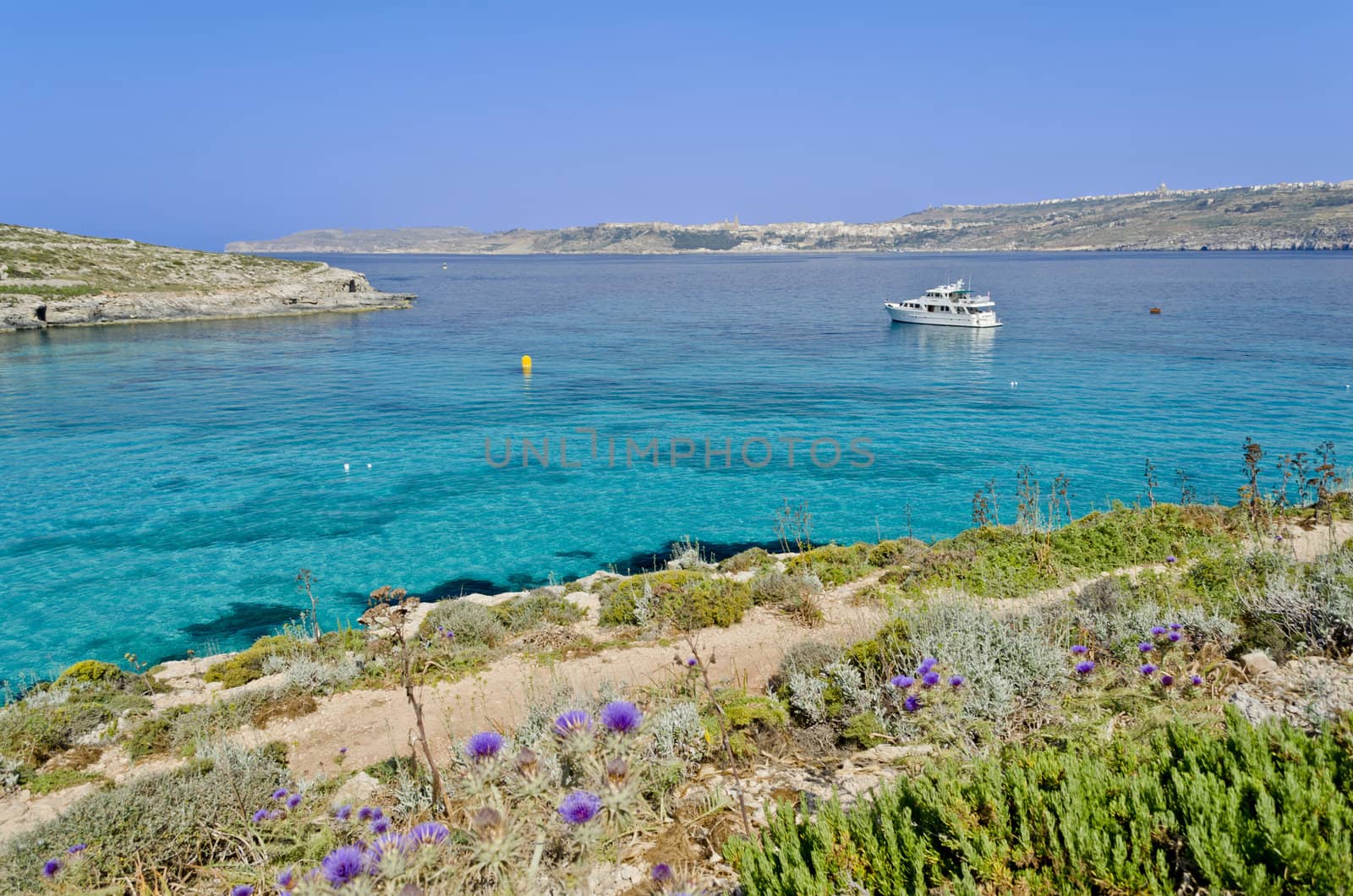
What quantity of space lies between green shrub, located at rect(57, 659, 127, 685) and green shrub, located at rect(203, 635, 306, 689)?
3.40 ft

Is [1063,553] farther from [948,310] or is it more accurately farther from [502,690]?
[948,310]

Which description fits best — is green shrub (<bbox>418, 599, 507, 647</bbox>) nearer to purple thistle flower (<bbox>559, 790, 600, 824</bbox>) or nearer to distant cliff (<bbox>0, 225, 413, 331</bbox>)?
purple thistle flower (<bbox>559, 790, 600, 824</bbox>)

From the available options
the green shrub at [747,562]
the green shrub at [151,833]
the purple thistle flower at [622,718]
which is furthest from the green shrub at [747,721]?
the green shrub at [747,562]

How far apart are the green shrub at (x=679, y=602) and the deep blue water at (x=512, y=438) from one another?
16.6 ft

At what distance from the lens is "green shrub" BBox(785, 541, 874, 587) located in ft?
38.9

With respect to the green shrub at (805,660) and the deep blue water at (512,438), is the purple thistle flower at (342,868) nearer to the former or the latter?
the green shrub at (805,660)

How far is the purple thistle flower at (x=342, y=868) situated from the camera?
89.9 inches

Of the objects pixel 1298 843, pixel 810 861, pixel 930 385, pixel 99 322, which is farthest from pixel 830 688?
pixel 99 322

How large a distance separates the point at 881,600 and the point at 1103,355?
126ft

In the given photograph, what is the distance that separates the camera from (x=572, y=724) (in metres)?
2.82

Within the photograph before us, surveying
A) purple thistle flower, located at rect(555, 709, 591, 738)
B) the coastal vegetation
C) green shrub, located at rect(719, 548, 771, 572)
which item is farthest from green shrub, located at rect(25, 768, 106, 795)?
green shrub, located at rect(719, 548, 771, 572)

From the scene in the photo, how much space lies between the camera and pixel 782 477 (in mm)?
22328

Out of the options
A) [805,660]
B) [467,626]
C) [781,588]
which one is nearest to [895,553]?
[781,588]

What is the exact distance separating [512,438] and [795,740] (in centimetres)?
2206
